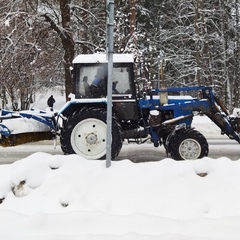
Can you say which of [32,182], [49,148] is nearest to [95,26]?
[49,148]

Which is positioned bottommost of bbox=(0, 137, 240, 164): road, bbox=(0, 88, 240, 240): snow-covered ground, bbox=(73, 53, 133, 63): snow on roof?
bbox=(0, 137, 240, 164): road

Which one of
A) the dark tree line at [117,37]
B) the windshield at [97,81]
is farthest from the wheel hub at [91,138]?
the dark tree line at [117,37]

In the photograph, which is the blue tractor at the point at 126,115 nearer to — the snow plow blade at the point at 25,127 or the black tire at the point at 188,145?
the black tire at the point at 188,145

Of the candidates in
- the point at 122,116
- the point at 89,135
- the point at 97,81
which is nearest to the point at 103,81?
the point at 97,81

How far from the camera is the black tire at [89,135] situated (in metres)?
8.95

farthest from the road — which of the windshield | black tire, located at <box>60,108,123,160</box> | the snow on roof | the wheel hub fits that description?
the snow on roof

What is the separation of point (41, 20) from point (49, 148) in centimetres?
702

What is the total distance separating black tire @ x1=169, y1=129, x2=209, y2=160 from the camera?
8930mm

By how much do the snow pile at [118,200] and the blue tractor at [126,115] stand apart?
2.42 m

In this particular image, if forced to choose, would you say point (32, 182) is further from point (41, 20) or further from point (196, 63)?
point (196, 63)

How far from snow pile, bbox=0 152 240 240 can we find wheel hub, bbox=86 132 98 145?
2359 mm

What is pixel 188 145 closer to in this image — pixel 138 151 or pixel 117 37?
pixel 138 151

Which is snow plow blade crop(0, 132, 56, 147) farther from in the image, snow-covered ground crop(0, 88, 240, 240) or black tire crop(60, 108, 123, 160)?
snow-covered ground crop(0, 88, 240, 240)

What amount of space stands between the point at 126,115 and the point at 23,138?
2184 mm
